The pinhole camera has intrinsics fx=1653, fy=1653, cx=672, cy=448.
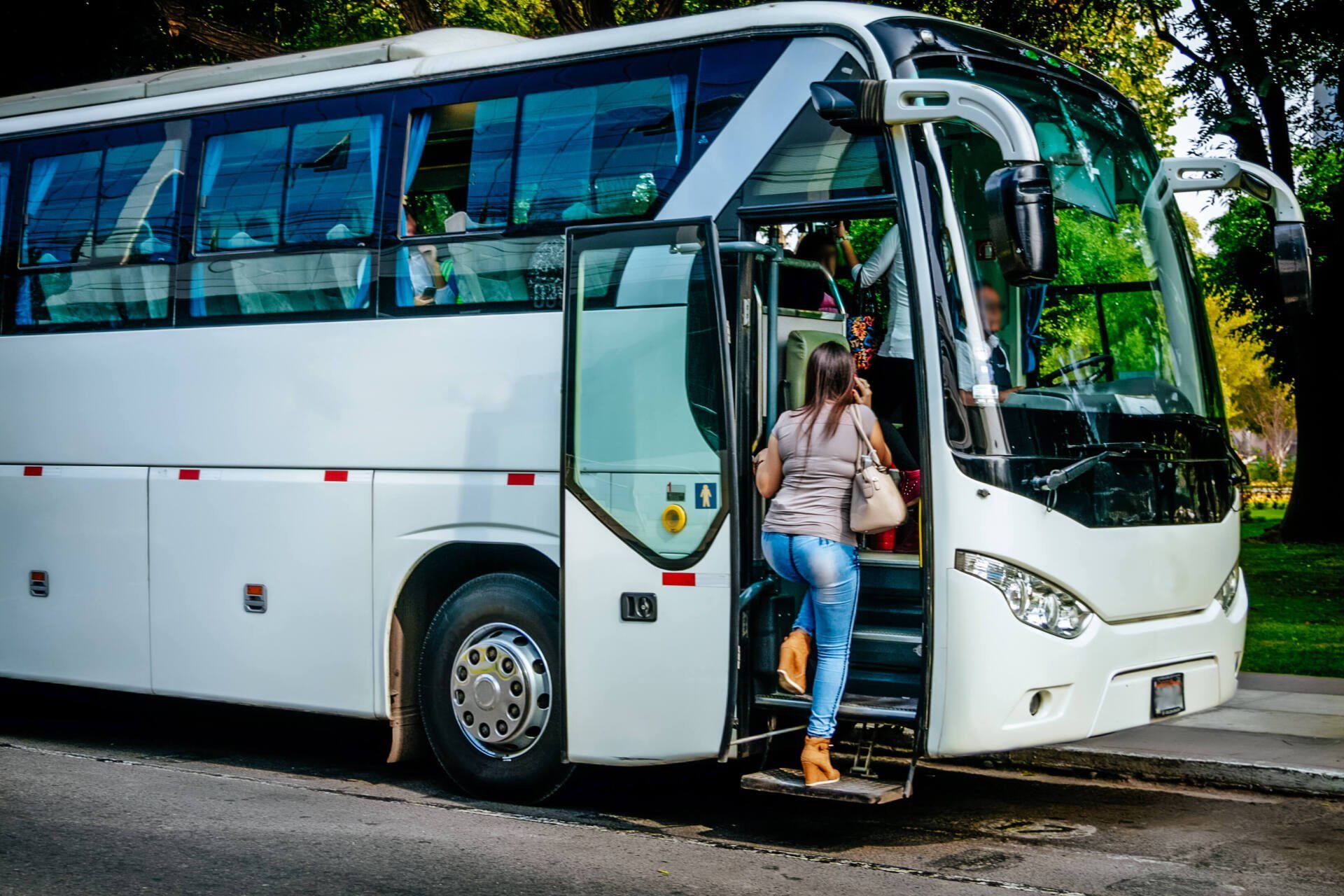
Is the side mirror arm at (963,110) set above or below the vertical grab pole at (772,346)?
above

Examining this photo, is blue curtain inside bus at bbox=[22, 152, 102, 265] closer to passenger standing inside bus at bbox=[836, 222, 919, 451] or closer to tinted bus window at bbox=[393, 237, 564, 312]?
tinted bus window at bbox=[393, 237, 564, 312]

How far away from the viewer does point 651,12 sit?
1858 centimetres

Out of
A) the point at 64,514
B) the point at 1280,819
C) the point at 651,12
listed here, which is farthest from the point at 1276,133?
the point at 64,514

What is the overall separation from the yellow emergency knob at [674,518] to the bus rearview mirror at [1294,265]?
2.96 meters

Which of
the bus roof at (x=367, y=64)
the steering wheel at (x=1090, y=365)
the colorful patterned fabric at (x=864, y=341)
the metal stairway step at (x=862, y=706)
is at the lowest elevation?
the metal stairway step at (x=862, y=706)

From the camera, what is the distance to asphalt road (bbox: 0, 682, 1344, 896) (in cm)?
651

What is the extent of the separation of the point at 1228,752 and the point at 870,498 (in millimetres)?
3177

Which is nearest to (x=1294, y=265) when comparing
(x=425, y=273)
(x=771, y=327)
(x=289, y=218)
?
(x=771, y=327)

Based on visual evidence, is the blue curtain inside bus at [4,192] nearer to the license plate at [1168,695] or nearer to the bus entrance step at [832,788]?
the bus entrance step at [832,788]

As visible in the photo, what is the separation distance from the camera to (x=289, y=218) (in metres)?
9.00

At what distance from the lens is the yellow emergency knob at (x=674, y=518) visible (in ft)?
24.2

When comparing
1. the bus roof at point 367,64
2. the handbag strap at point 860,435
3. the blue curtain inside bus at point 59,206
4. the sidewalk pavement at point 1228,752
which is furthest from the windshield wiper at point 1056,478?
the blue curtain inside bus at point 59,206

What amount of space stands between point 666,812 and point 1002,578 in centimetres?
235

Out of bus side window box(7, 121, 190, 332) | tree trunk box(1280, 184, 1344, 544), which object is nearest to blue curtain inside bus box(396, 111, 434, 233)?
bus side window box(7, 121, 190, 332)
